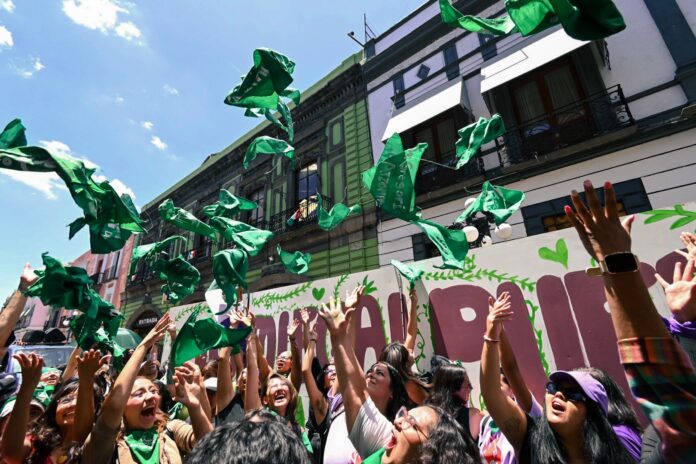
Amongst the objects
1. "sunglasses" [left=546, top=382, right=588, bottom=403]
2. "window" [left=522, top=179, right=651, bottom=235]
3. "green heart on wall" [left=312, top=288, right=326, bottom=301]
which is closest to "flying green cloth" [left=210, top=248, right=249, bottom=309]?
"green heart on wall" [left=312, top=288, right=326, bottom=301]

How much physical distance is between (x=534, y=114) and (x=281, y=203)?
843 cm

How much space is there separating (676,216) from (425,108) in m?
6.59

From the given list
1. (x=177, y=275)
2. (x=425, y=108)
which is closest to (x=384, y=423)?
(x=177, y=275)

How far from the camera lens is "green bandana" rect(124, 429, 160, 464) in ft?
6.15

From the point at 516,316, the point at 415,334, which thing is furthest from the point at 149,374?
the point at 516,316

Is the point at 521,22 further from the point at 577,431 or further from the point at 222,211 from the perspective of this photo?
the point at 222,211

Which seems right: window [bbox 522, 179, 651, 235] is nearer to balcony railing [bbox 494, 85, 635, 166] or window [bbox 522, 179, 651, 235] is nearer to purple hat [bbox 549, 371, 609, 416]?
balcony railing [bbox 494, 85, 635, 166]

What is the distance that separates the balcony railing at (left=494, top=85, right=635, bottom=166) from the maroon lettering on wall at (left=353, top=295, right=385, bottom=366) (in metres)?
5.09

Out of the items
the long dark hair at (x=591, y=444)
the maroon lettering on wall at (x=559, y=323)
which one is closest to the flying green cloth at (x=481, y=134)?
the maroon lettering on wall at (x=559, y=323)

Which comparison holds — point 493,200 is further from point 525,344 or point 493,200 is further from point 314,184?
point 314,184

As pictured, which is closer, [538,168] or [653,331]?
[653,331]

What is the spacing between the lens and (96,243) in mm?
2869

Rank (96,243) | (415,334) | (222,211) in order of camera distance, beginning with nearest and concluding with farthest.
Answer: (96,243)
(415,334)
(222,211)

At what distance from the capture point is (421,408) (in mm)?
1639
